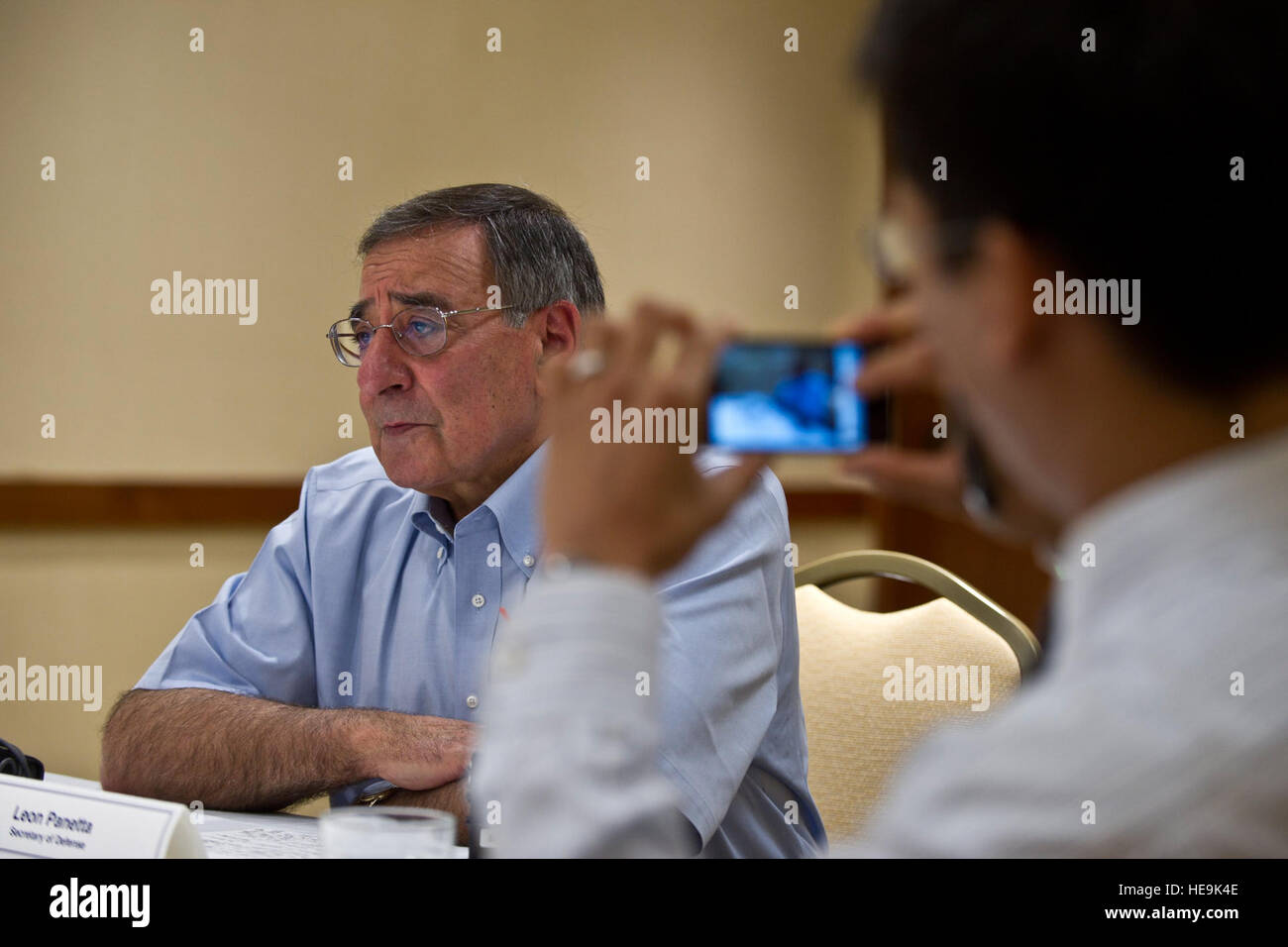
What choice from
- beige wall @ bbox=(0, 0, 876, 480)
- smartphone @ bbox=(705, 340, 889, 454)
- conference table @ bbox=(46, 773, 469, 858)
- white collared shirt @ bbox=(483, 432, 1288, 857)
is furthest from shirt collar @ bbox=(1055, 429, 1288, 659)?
beige wall @ bbox=(0, 0, 876, 480)

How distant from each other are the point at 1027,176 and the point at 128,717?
4.25 ft

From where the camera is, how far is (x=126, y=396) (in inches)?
109

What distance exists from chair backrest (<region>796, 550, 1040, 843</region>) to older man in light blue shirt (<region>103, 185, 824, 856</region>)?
0.46 feet

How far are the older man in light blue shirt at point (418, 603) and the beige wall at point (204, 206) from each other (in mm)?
1053

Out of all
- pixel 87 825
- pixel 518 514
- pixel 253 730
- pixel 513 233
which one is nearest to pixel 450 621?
pixel 518 514

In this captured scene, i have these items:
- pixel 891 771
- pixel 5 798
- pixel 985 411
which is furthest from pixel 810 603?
pixel 985 411

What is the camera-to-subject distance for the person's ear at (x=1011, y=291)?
0.49 meters

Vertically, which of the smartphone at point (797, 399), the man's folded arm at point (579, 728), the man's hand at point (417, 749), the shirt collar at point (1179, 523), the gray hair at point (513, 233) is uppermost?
the gray hair at point (513, 233)

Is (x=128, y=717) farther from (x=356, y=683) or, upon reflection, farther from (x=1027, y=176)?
(x=1027, y=176)

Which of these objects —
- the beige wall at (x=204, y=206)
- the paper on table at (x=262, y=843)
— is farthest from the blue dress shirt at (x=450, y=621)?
the beige wall at (x=204, y=206)

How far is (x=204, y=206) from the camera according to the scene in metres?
2.83

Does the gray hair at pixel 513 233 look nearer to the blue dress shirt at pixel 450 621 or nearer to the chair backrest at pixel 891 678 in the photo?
the blue dress shirt at pixel 450 621

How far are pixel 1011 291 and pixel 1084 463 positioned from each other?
8cm

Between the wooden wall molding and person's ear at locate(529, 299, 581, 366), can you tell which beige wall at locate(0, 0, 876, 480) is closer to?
the wooden wall molding
